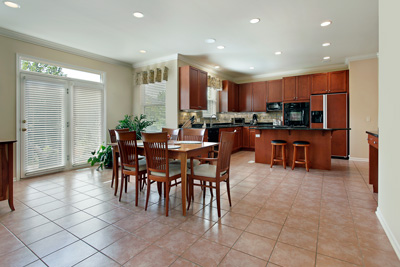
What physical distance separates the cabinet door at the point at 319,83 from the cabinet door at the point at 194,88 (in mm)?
3497

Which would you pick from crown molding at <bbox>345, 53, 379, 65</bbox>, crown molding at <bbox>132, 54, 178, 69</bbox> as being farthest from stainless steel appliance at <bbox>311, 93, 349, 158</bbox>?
crown molding at <bbox>132, 54, 178, 69</bbox>

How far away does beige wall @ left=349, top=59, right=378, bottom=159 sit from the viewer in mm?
5199

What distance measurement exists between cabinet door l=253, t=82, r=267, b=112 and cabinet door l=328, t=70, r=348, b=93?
6.36 ft

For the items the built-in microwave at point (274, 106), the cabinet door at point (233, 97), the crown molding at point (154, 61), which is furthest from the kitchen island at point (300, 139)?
the crown molding at point (154, 61)

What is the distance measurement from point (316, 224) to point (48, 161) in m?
4.80

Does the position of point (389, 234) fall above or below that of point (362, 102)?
below

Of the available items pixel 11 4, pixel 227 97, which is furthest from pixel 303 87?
pixel 11 4

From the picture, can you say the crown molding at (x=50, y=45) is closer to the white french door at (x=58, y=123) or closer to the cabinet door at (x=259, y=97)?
the white french door at (x=58, y=123)

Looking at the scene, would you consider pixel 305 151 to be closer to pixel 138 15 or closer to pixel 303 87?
pixel 303 87

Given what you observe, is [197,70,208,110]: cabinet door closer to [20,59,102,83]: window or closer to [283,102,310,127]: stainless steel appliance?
[20,59,102,83]: window

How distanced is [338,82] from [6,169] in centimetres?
725

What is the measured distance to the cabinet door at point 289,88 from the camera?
6.44m

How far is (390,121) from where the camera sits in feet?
6.12

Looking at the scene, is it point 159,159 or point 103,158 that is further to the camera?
point 103,158
